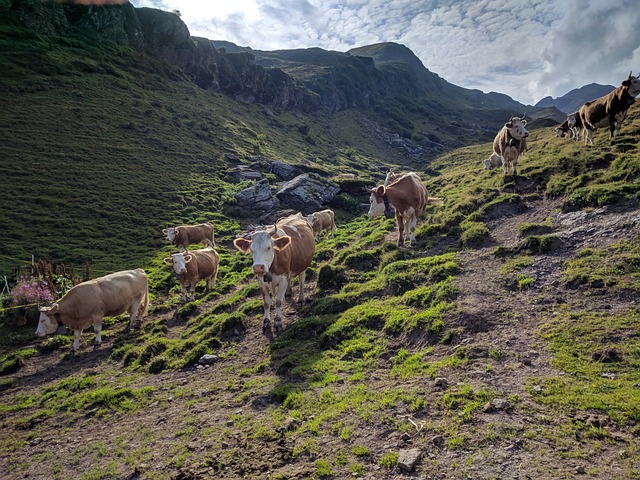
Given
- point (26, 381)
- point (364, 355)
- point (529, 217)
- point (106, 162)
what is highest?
point (106, 162)

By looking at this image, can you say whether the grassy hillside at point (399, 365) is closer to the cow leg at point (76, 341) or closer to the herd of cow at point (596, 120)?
the cow leg at point (76, 341)

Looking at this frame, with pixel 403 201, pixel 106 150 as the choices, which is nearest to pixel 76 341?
pixel 403 201

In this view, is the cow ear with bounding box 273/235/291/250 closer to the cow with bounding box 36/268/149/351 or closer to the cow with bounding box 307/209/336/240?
the cow with bounding box 36/268/149/351

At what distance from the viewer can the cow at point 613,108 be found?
17.1 meters

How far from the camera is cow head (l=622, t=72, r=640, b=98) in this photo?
16750mm

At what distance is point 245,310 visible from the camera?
40.7 ft

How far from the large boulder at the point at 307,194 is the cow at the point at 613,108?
2167cm

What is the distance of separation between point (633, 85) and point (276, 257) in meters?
18.9

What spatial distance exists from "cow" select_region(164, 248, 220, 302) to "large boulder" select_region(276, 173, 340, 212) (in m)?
17.1

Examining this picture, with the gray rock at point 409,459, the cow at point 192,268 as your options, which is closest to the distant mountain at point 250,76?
the cow at point 192,268

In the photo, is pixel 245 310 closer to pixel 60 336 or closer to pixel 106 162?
pixel 60 336

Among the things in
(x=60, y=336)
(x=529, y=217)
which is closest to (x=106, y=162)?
(x=60, y=336)

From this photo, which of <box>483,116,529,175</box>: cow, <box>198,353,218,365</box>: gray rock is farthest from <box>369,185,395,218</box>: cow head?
<box>198,353,218,365</box>: gray rock

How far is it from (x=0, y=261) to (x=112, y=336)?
12547 mm
